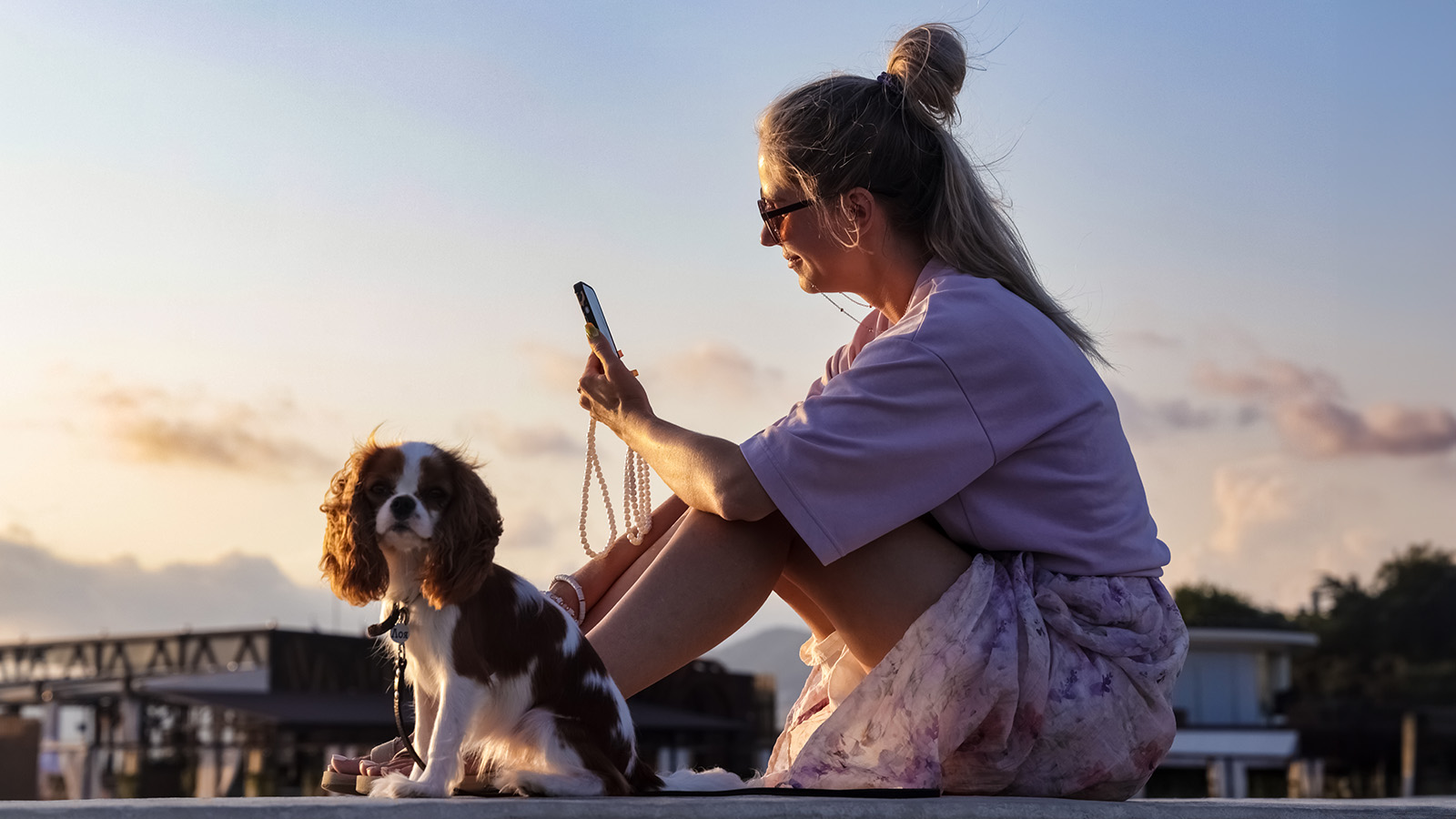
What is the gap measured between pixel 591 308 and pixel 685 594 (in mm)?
785

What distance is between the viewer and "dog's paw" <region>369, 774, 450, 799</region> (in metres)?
2.48

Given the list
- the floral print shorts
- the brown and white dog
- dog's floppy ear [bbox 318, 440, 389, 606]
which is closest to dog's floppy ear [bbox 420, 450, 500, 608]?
the brown and white dog

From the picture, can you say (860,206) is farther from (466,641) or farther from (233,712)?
(233,712)

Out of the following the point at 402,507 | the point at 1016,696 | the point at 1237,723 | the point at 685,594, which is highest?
the point at 1237,723

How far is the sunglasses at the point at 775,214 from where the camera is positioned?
10.9 ft

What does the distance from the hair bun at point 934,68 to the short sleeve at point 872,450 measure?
0.75 metres

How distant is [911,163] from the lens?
3.26 metres

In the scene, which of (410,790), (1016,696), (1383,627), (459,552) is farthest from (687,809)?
(1383,627)

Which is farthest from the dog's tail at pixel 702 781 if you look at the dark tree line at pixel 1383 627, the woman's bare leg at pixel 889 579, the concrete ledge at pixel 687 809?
the dark tree line at pixel 1383 627

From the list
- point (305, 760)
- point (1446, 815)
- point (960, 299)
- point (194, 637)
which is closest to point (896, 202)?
point (960, 299)

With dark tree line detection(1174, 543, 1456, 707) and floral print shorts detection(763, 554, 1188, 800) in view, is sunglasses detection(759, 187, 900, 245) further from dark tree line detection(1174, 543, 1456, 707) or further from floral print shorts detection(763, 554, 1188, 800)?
dark tree line detection(1174, 543, 1456, 707)

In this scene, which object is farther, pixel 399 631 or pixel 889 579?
pixel 889 579

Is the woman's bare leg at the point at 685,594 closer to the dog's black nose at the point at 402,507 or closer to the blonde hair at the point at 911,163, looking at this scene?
the dog's black nose at the point at 402,507

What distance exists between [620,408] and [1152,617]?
1269 millimetres
